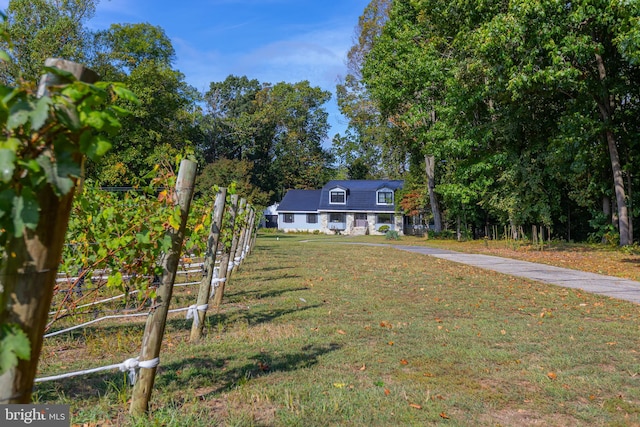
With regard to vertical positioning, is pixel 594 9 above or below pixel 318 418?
above

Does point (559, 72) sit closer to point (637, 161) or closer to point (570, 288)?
point (637, 161)

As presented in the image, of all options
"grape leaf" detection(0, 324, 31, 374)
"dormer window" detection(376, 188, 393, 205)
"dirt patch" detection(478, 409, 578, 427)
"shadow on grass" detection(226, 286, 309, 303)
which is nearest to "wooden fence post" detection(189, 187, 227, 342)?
"shadow on grass" detection(226, 286, 309, 303)

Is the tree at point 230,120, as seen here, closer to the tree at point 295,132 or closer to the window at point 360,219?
the tree at point 295,132

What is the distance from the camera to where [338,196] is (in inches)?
2084

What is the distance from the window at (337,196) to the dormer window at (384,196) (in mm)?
3789

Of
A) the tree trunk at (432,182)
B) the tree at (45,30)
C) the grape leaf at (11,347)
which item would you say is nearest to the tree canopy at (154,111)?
the tree at (45,30)

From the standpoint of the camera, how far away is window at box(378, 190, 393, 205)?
168ft

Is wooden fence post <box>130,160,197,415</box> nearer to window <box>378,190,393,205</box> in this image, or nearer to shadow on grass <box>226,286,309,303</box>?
shadow on grass <box>226,286,309,303</box>

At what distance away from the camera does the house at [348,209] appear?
5144 centimetres

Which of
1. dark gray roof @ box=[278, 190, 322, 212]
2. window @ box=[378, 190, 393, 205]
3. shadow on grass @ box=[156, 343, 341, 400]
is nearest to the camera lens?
shadow on grass @ box=[156, 343, 341, 400]

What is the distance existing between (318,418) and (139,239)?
1917 millimetres

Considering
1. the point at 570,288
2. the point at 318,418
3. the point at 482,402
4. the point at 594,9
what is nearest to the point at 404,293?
the point at 570,288

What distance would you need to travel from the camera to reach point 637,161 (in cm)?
1912

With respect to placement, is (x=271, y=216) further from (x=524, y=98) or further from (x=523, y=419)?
(x=523, y=419)
